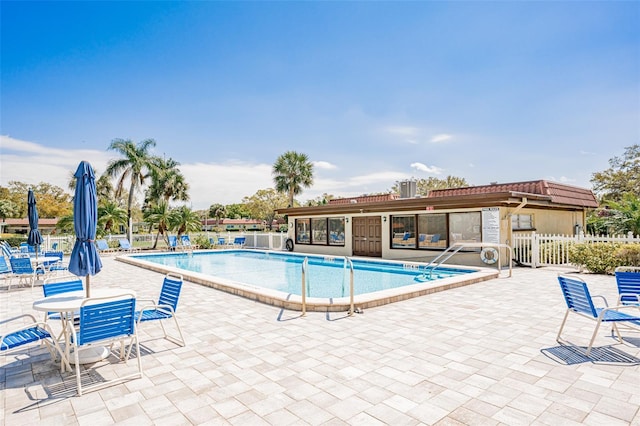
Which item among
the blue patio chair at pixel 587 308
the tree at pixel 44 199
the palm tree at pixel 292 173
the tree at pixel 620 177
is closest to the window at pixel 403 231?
the blue patio chair at pixel 587 308

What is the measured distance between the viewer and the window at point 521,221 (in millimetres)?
14147

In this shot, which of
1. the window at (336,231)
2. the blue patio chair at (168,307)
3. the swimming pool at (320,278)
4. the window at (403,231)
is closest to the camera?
the blue patio chair at (168,307)

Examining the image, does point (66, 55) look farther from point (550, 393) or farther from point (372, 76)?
point (550, 393)

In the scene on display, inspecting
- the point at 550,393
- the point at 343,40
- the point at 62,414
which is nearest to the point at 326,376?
the point at 550,393

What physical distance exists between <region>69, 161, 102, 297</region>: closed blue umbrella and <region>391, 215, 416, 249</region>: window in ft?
42.7

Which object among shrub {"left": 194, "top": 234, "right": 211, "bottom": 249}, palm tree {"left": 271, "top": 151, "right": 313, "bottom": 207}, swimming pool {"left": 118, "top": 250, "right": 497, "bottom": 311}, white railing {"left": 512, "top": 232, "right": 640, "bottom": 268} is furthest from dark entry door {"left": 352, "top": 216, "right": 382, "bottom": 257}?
palm tree {"left": 271, "top": 151, "right": 313, "bottom": 207}

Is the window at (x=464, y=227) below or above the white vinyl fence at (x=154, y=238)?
above

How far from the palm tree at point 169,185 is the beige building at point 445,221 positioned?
50.5 ft

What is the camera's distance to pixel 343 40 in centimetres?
1441

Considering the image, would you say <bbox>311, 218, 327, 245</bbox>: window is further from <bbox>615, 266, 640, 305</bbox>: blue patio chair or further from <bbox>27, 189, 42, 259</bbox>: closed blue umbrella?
<bbox>615, 266, 640, 305</bbox>: blue patio chair

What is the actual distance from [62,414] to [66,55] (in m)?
13.6

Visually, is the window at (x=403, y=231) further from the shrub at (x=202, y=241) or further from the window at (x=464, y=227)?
the shrub at (x=202, y=241)

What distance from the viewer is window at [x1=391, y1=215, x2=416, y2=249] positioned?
1580cm

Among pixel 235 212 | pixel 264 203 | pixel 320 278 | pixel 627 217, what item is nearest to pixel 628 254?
pixel 627 217
